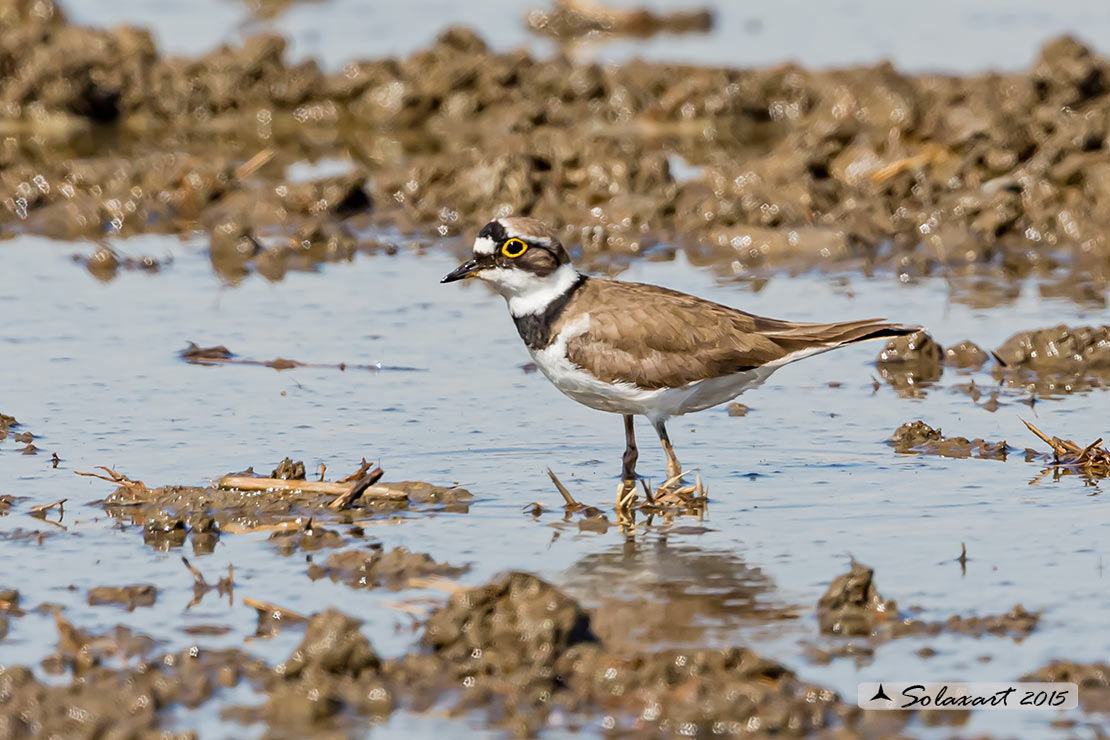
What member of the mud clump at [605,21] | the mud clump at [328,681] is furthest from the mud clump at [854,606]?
the mud clump at [605,21]

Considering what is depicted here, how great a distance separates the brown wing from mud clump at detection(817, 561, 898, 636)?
225 centimetres

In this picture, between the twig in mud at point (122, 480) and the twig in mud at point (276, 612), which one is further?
the twig in mud at point (122, 480)

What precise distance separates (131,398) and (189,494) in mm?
2477

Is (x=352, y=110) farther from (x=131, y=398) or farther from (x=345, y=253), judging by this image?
(x=131, y=398)

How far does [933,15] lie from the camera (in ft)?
96.7

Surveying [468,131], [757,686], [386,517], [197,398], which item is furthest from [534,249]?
[468,131]

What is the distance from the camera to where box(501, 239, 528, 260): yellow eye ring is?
945cm

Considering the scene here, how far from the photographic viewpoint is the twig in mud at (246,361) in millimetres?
11789

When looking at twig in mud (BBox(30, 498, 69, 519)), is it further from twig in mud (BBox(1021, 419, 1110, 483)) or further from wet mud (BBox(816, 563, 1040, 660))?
twig in mud (BBox(1021, 419, 1110, 483))

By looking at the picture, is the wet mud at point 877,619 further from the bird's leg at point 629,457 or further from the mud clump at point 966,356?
the mud clump at point 966,356

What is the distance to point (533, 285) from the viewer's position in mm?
9461

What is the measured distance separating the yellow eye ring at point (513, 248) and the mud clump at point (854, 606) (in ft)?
9.93

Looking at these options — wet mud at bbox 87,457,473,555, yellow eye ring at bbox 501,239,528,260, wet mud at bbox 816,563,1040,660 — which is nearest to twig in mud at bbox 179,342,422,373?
yellow eye ring at bbox 501,239,528,260

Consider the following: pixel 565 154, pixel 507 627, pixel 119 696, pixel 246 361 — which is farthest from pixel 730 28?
pixel 119 696
